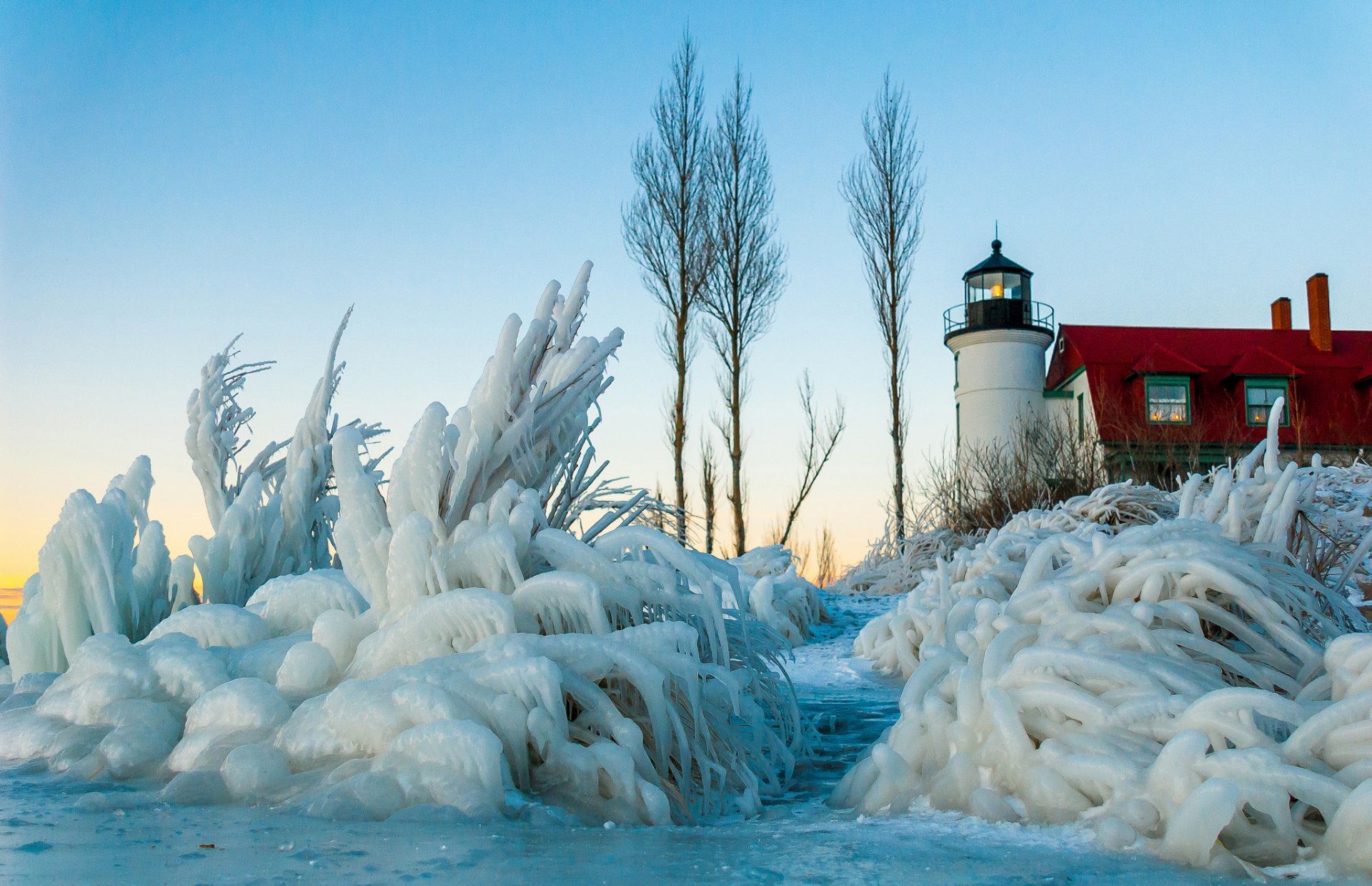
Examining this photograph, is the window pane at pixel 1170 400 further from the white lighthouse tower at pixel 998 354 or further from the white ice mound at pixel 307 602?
the white ice mound at pixel 307 602

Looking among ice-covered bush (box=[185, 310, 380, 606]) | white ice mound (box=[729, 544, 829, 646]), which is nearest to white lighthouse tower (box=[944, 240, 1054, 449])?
white ice mound (box=[729, 544, 829, 646])

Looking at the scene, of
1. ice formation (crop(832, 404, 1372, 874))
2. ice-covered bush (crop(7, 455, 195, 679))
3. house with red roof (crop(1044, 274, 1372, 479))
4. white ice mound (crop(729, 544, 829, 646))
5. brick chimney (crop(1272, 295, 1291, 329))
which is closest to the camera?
ice formation (crop(832, 404, 1372, 874))

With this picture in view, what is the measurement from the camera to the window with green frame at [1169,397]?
20219mm

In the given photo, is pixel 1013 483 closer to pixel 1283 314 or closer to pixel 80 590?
pixel 80 590

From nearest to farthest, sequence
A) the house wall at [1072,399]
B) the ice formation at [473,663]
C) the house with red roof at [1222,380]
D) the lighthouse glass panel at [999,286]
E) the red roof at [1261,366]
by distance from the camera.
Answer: the ice formation at [473,663] → the house with red roof at [1222,380] → the red roof at [1261,366] → the house wall at [1072,399] → the lighthouse glass panel at [999,286]

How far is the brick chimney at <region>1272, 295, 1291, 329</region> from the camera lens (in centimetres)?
2369

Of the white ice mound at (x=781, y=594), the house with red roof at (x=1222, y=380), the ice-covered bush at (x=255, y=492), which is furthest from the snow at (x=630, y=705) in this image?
the house with red roof at (x=1222, y=380)

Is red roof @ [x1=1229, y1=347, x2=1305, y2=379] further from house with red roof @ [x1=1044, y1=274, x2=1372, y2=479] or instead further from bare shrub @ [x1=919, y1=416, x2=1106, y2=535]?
bare shrub @ [x1=919, y1=416, x2=1106, y2=535]

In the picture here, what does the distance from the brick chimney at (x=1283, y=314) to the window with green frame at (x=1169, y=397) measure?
5.21 metres

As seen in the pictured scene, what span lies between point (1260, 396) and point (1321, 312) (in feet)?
10.4

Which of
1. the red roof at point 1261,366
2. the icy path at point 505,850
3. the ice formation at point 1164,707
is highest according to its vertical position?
the red roof at point 1261,366

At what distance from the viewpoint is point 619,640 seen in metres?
2.83

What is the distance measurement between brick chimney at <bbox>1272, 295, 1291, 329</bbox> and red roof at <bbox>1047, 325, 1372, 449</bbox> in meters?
0.61

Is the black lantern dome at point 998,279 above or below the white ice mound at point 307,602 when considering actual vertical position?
above
